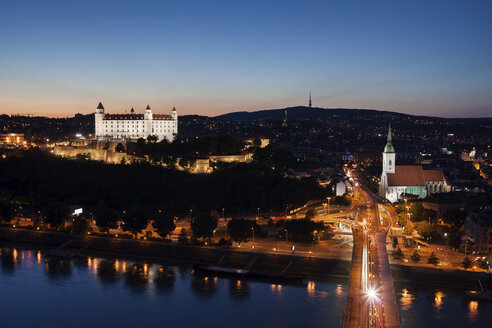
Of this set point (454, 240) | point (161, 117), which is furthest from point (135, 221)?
point (161, 117)

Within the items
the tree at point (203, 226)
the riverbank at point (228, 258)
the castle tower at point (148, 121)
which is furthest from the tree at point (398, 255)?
the castle tower at point (148, 121)

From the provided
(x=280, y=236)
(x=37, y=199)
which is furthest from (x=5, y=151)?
(x=280, y=236)

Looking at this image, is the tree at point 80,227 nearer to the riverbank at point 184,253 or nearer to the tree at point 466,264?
the riverbank at point 184,253

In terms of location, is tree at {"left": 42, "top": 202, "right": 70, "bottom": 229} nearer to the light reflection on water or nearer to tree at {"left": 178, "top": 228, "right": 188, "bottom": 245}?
tree at {"left": 178, "top": 228, "right": 188, "bottom": 245}

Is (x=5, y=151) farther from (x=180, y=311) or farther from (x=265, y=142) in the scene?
(x=180, y=311)

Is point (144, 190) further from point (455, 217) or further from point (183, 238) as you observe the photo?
point (455, 217)

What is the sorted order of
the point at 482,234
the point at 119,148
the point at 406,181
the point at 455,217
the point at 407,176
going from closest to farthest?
the point at 482,234 < the point at 455,217 < the point at 406,181 < the point at 407,176 < the point at 119,148
